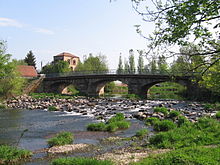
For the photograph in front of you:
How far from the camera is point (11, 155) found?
9.41m

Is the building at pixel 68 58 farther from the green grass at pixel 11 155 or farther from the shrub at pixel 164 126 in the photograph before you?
the green grass at pixel 11 155

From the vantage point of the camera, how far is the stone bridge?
143 feet

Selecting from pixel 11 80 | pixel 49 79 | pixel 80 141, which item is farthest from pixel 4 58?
pixel 80 141

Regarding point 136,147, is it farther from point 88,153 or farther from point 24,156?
point 24,156

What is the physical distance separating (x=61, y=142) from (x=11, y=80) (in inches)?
1175

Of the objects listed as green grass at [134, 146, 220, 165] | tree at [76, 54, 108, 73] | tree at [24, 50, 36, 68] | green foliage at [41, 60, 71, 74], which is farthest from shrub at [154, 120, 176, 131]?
tree at [24, 50, 36, 68]

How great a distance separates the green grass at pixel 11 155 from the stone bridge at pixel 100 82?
105ft

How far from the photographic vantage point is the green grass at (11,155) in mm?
9172

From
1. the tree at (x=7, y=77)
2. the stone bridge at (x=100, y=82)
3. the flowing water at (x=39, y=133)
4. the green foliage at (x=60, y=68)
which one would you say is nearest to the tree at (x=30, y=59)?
the green foliage at (x=60, y=68)

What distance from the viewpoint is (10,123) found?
1883 cm

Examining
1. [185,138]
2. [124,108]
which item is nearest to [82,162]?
[185,138]

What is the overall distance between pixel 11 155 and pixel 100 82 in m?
44.2

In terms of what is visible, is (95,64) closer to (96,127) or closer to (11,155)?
(96,127)

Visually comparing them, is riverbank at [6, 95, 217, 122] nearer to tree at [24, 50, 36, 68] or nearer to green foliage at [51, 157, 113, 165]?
green foliage at [51, 157, 113, 165]
